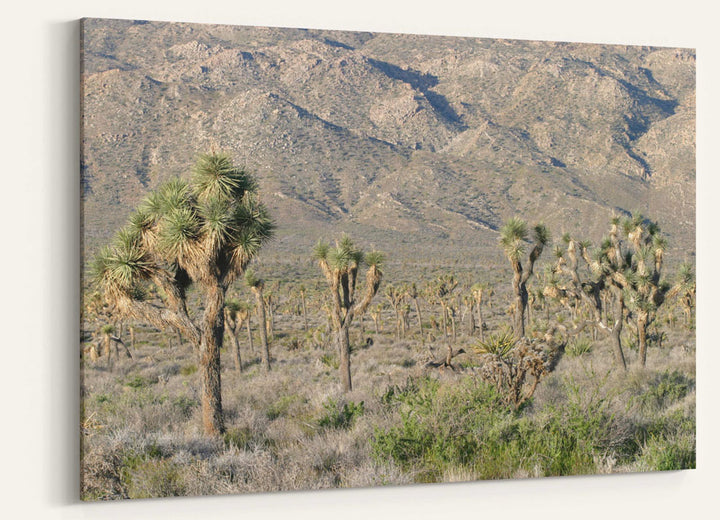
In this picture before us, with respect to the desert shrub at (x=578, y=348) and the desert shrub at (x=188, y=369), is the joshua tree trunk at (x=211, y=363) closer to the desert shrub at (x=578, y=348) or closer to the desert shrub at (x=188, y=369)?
the desert shrub at (x=188, y=369)

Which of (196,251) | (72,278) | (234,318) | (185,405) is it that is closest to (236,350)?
(234,318)

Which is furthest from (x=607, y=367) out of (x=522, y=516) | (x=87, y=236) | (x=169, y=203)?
(x=87, y=236)

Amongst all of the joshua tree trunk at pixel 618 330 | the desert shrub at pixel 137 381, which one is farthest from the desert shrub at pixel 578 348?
the desert shrub at pixel 137 381

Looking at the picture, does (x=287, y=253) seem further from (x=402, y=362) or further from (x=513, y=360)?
(x=513, y=360)

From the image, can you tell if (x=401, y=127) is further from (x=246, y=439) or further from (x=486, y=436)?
(x=246, y=439)

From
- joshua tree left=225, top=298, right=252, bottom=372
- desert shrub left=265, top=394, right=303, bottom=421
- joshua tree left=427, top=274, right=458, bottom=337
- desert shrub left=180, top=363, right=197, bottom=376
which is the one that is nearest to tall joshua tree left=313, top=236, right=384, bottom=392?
desert shrub left=265, top=394, right=303, bottom=421

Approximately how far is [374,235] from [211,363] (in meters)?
4.82

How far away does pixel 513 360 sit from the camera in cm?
834

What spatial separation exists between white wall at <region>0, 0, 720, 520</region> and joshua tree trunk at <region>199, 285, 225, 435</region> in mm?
919

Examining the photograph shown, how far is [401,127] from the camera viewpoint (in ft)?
36.0

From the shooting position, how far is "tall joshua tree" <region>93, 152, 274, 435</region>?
278 inches

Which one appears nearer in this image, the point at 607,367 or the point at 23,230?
the point at 23,230

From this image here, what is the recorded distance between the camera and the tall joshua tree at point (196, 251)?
7.06 meters

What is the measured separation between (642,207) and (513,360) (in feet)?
11.9
